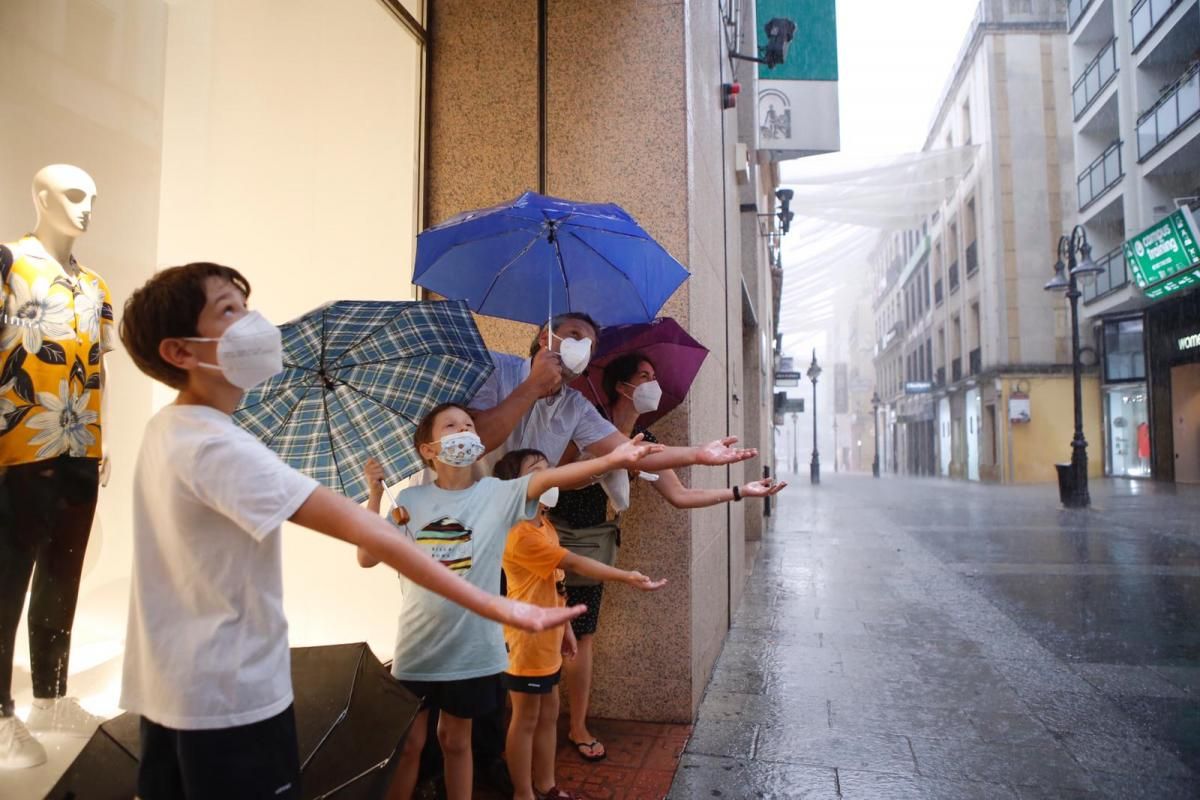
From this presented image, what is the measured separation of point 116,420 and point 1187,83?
25.9 meters

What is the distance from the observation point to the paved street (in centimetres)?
353

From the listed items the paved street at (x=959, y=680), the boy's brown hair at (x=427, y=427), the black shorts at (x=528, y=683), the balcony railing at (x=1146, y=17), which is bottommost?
the paved street at (x=959, y=680)

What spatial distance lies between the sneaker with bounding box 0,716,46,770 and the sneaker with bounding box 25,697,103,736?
3cm

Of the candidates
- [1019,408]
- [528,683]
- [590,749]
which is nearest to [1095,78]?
[1019,408]

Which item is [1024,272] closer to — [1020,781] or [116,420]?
[1020,781]

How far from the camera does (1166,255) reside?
68.5ft

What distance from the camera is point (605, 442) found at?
3230mm

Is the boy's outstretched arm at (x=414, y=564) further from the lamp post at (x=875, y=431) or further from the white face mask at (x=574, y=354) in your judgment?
the lamp post at (x=875, y=431)

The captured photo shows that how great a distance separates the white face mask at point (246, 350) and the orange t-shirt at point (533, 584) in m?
1.54

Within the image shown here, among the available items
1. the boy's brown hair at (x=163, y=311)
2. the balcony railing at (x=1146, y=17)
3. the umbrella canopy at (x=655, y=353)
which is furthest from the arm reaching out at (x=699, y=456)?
the balcony railing at (x=1146, y=17)

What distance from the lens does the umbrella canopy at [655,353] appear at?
3.73 metres

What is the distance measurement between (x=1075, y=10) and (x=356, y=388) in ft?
113

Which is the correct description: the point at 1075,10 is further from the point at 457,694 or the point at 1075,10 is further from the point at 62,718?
the point at 62,718

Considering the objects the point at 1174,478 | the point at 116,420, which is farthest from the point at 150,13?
the point at 1174,478
